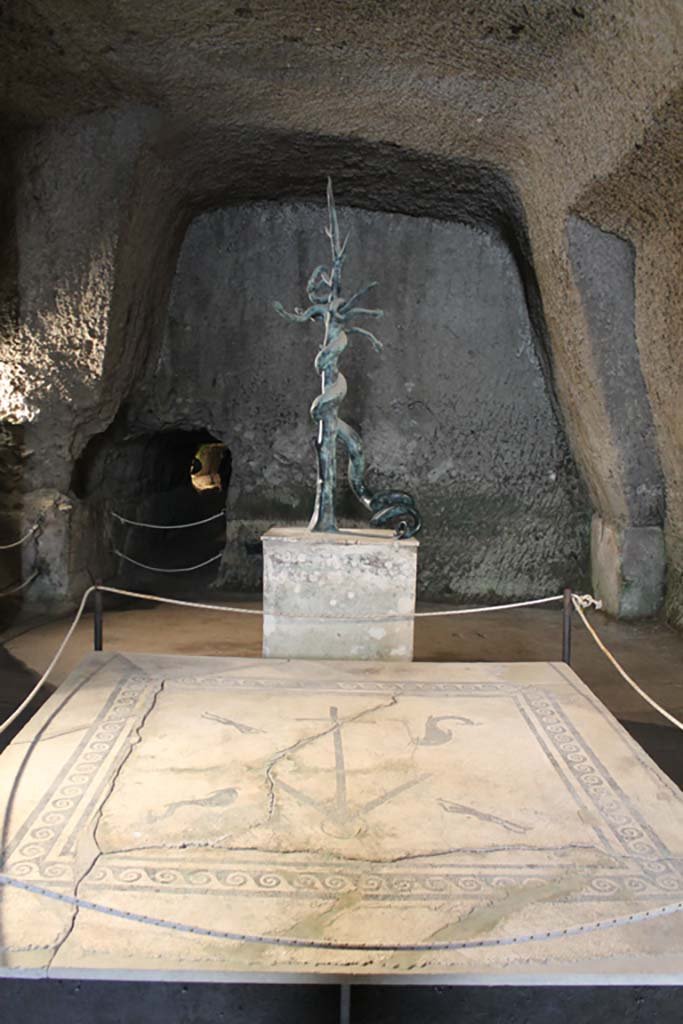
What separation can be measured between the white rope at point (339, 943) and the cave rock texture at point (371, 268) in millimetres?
3685

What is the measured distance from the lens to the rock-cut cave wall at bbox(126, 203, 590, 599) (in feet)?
24.4

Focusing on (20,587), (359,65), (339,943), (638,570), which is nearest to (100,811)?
(339,943)

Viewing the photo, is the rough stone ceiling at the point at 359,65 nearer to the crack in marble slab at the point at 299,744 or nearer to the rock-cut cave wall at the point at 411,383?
the rock-cut cave wall at the point at 411,383

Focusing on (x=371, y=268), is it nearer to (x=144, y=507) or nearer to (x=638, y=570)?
(x=144, y=507)

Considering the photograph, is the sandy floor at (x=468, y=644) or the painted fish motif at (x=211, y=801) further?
the sandy floor at (x=468, y=644)

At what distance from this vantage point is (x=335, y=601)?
4.59m

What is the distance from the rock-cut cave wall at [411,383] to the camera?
24.4ft

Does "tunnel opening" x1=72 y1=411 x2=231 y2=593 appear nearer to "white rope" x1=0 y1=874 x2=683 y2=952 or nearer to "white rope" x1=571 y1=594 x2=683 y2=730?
"white rope" x1=571 y1=594 x2=683 y2=730

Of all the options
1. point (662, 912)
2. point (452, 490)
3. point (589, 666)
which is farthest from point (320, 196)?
point (662, 912)

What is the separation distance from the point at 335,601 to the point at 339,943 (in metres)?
2.68

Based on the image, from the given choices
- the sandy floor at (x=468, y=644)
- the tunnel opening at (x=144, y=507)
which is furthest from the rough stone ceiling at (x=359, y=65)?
the sandy floor at (x=468, y=644)

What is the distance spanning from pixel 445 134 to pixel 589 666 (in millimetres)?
4049

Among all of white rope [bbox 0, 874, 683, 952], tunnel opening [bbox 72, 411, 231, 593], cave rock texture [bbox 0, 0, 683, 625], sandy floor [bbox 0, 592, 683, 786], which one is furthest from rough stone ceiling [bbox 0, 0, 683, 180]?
white rope [bbox 0, 874, 683, 952]

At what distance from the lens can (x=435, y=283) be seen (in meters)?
7.46
